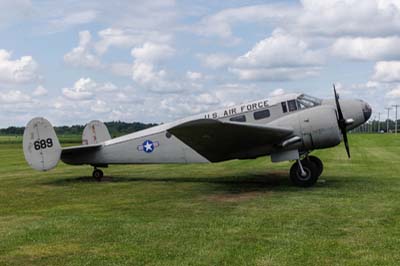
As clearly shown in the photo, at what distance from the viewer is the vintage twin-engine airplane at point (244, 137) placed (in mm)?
11945

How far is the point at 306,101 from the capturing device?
1302cm

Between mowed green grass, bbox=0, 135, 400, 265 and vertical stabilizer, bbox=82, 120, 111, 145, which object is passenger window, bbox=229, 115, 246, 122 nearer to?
mowed green grass, bbox=0, 135, 400, 265

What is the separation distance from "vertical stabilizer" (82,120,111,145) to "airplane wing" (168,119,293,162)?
492cm

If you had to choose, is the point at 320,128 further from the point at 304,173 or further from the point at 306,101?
the point at 304,173

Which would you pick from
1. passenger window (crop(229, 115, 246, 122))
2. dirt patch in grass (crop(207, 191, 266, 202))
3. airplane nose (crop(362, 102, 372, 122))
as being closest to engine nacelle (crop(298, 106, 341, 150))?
airplane nose (crop(362, 102, 372, 122))

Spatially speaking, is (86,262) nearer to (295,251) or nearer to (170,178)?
(295,251)

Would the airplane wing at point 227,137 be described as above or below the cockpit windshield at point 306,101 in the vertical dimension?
below

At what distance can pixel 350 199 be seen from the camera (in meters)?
10.1

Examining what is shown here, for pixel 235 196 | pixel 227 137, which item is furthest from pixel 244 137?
pixel 235 196

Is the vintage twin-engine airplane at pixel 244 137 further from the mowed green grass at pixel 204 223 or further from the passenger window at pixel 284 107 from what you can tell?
the mowed green grass at pixel 204 223

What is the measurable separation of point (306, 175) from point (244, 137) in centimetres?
202

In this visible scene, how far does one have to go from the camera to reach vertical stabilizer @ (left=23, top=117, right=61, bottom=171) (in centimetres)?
1471

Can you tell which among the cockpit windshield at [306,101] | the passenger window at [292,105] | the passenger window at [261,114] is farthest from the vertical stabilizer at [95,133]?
the cockpit windshield at [306,101]

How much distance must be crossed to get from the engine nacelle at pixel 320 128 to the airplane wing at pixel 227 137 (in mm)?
462
